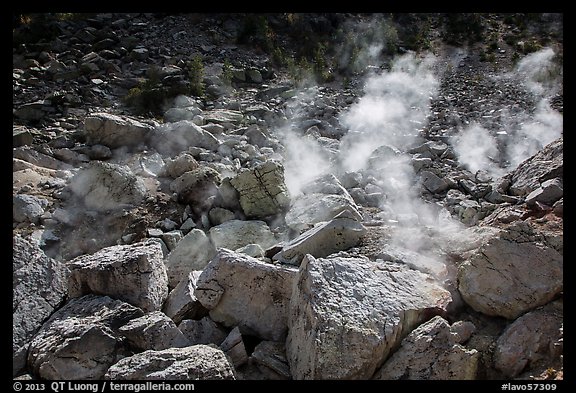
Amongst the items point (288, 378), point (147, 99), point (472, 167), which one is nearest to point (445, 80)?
point (472, 167)

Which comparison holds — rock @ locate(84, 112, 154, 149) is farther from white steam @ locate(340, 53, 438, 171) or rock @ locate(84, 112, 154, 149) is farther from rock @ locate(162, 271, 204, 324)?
rock @ locate(162, 271, 204, 324)

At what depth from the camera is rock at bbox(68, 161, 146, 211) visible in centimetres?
525

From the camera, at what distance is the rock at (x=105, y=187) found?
5250 millimetres

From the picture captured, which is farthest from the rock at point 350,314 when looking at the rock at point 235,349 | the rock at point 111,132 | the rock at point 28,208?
the rock at point 111,132

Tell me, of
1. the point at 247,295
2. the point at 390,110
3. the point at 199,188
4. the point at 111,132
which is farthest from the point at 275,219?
the point at 390,110

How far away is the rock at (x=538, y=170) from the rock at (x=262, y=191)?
2418 millimetres

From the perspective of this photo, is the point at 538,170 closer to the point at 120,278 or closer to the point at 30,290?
the point at 120,278

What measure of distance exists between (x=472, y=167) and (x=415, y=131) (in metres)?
1.61

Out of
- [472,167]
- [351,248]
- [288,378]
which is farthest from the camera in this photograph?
[472,167]

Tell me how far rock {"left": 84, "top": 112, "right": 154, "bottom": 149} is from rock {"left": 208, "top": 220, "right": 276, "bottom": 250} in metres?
2.72

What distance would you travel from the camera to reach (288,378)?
2.97 metres

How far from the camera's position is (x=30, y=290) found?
135 inches

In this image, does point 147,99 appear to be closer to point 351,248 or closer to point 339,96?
point 339,96
